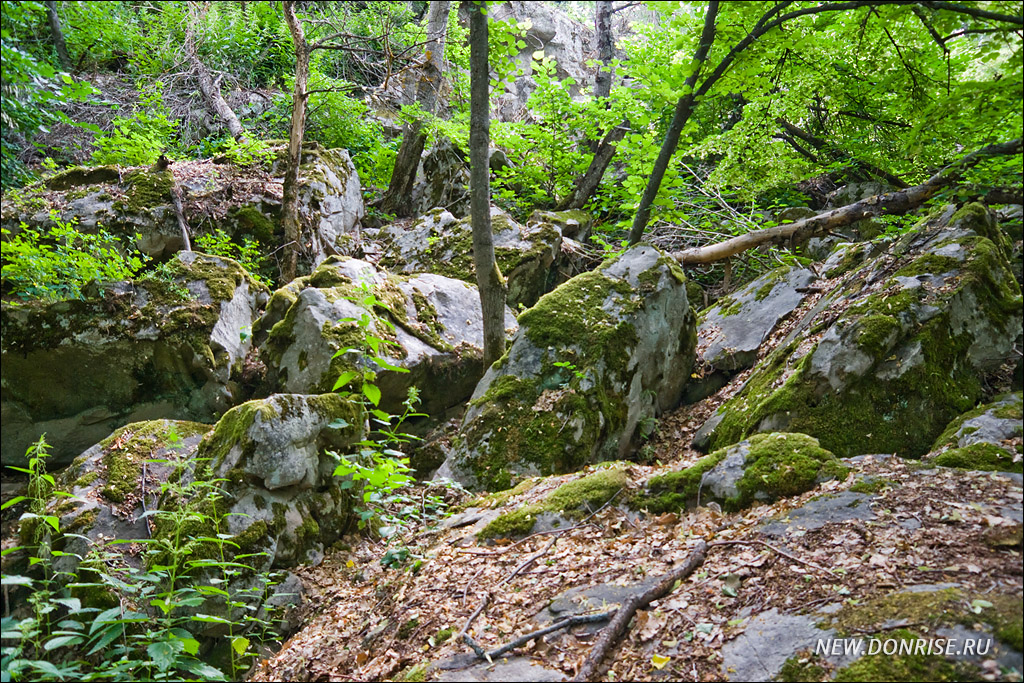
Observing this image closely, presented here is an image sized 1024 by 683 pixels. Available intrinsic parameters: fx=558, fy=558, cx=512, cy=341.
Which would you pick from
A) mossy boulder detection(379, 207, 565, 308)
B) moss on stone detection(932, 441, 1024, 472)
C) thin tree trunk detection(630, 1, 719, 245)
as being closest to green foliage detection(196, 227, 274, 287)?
mossy boulder detection(379, 207, 565, 308)

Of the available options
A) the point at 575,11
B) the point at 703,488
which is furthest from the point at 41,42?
the point at 575,11

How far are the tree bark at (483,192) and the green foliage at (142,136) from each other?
6.87 m

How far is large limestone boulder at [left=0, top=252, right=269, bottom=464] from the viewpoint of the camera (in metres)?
6.53

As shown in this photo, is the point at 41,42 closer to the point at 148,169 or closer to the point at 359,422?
the point at 148,169

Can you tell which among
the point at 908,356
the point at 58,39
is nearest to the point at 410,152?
the point at 58,39

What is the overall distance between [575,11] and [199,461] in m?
29.4

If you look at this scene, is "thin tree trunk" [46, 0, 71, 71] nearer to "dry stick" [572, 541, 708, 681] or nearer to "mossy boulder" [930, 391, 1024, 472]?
"dry stick" [572, 541, 708, 681]

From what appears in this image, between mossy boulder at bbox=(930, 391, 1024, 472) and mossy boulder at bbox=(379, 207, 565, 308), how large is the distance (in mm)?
5770

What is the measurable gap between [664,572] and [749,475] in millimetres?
1024

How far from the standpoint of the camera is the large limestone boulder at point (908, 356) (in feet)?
14.6

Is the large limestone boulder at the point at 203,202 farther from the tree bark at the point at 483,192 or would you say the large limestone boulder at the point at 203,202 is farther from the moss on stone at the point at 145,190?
the tree bark at the point at 483,192

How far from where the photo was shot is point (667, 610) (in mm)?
2693

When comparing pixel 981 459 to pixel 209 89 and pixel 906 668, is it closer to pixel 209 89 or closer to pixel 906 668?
pixel 906 668

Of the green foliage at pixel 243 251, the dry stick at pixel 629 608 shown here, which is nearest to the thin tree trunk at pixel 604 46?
the green foliage at pixel 243 251
